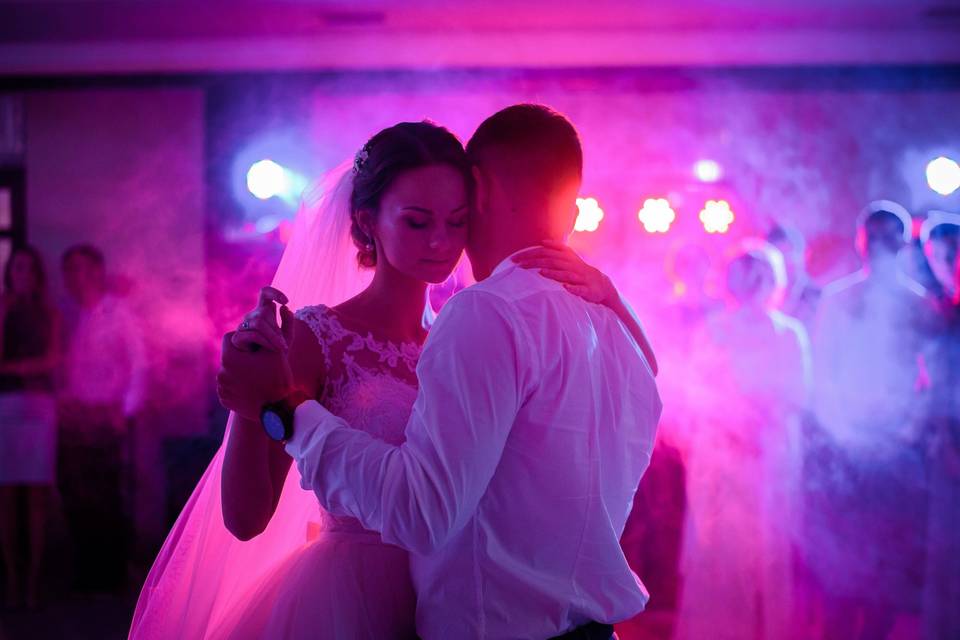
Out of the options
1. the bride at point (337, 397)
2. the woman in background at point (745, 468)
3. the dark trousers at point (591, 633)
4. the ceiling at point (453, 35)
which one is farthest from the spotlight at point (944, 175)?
the dark trousers at point (591, 633)

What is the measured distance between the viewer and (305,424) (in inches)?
51.7

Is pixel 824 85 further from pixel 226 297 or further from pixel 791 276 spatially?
pixel 226 297

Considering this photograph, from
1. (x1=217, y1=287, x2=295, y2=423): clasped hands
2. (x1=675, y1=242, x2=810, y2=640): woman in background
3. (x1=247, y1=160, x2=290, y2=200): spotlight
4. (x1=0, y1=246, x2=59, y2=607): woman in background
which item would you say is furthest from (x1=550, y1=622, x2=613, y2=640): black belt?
(x1=247, y1=160, x2=290, y2=200): spotlight

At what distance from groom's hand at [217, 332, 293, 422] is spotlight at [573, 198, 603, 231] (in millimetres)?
4684

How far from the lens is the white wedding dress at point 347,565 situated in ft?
5.08

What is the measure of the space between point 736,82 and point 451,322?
527cm

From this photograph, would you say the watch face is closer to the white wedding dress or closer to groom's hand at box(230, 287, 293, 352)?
groom's hand at box(230, 287, 293, 352)

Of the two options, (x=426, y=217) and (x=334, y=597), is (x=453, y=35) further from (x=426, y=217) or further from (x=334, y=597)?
(x=334, y=597)

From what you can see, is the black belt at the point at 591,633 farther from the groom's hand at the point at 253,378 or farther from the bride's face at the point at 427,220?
the bride's face at the point at 427,220

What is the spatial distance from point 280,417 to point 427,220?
1.74 feet

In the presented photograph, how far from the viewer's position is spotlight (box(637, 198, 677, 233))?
5965mm

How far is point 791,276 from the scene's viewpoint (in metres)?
5.85

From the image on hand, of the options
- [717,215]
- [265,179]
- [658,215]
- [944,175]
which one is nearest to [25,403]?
[265,179]

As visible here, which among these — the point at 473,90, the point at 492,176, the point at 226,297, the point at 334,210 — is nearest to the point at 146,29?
the point at 226,297
